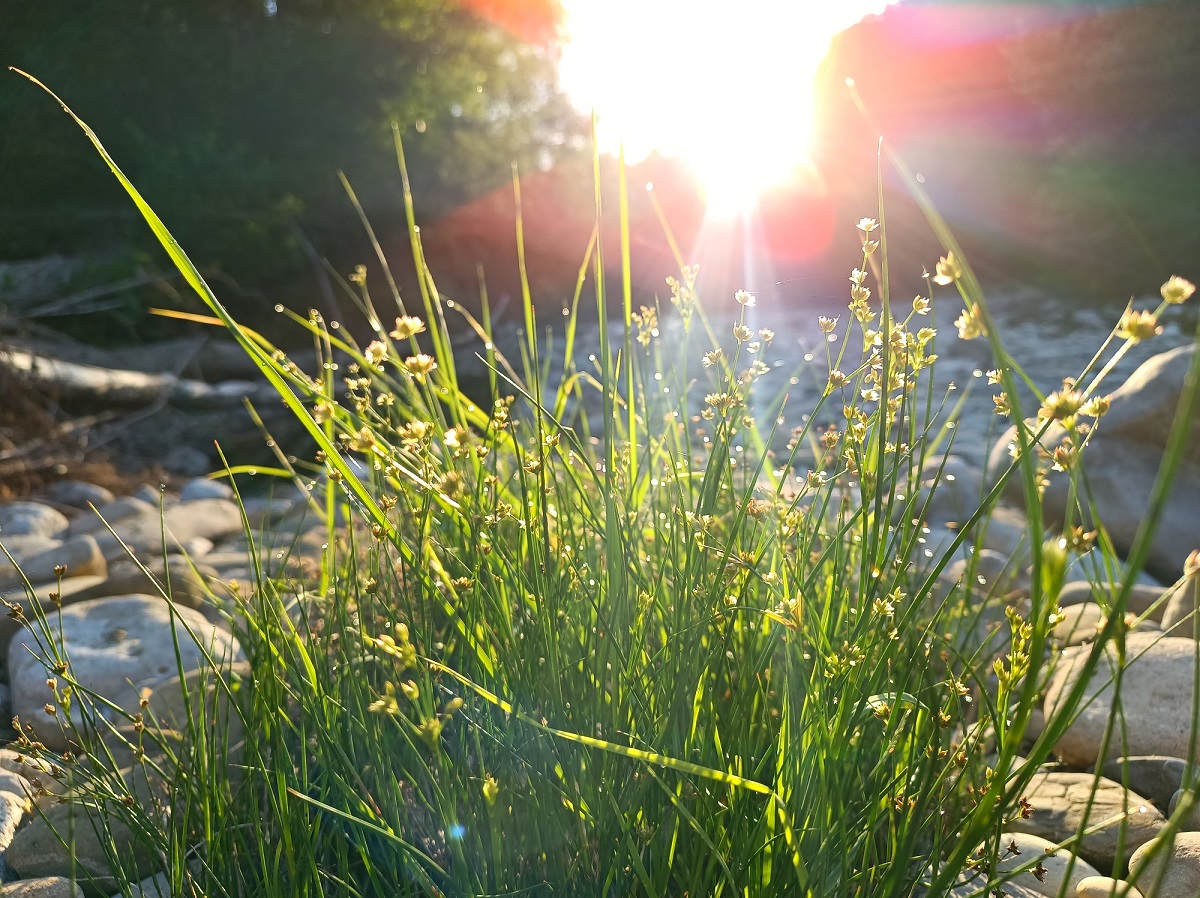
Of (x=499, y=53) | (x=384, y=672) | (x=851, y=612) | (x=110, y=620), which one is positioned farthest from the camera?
(x=499, y=53)

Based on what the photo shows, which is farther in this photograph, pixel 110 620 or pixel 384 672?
pixel 110 620

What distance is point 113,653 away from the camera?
98.0 inches

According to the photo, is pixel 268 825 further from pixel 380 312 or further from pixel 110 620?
pixel 380 312

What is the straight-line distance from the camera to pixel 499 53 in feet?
41.1

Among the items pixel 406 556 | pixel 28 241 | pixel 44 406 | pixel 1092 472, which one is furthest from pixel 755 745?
pixel 28 241

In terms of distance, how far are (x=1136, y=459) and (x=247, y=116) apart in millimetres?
10472

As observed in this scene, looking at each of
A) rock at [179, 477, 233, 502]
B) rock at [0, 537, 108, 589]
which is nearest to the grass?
rock at [0, 537, 108, 589]

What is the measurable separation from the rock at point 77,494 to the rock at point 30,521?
0.35 metres

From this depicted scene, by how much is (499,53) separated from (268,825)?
502 inches

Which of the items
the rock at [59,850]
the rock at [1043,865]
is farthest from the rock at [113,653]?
the rock at [1043,865]

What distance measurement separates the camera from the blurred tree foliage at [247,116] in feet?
29.0

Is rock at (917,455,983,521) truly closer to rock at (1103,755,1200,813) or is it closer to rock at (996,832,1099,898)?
rock at (1103,755,1200,813)

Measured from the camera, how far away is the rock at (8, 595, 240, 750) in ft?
7.35

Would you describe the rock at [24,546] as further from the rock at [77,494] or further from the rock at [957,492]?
the rock at [957,492]
